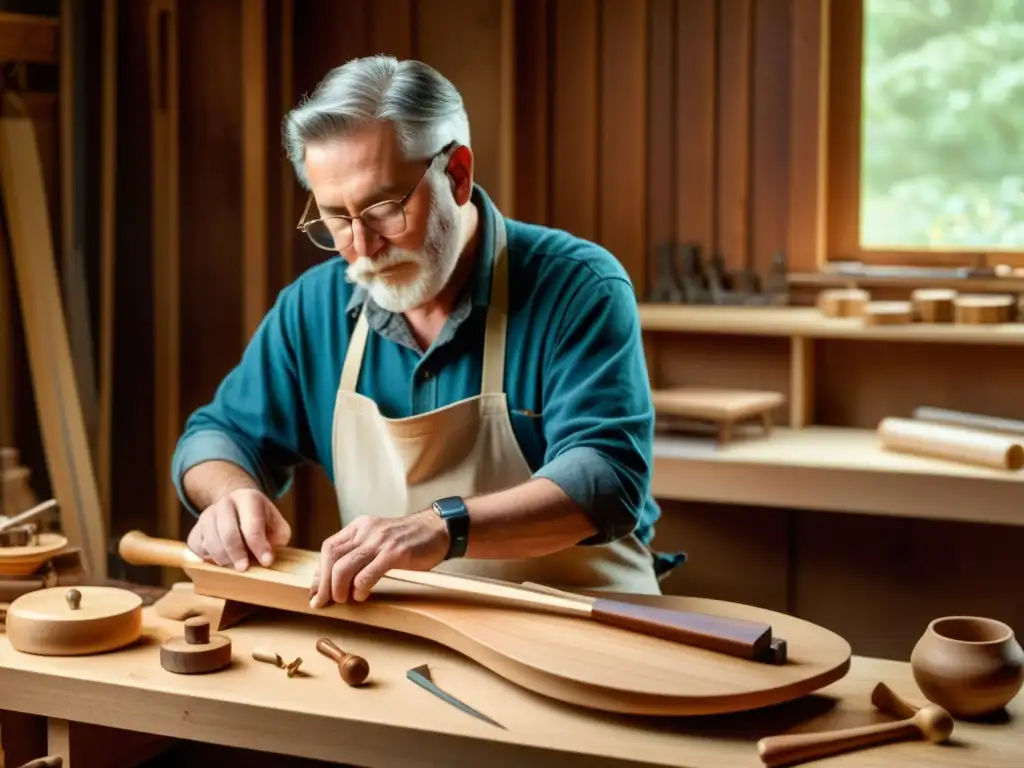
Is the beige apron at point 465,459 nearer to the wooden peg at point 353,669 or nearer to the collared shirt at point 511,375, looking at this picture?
the collared shirt at point 511,375

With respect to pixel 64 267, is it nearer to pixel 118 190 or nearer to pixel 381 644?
pixel 118 190

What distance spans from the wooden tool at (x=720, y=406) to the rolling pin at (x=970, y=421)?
40cm

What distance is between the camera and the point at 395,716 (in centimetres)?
182

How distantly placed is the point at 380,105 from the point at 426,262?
0.28 m

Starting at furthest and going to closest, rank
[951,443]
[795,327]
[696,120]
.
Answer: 1. [696,120]
2. [795,327]
3. [951,443]

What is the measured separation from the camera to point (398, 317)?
2547mm

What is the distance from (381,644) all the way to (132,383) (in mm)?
2532

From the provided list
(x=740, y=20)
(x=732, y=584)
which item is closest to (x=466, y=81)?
(x=740, y=20)

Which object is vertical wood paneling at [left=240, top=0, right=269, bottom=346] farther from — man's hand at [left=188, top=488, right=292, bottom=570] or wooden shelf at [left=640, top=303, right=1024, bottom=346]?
man's hand at [left=188, top=488, right=292, bottom=570]

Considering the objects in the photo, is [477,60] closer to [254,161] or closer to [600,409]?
[254,161]

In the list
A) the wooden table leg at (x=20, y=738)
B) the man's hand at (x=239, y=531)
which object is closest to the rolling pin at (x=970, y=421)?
the man's hand at (x=239, y=531)

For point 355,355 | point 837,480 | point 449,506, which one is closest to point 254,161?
point 355,355

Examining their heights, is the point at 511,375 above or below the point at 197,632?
above

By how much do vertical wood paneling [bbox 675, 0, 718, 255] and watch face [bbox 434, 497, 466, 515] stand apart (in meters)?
2.10
